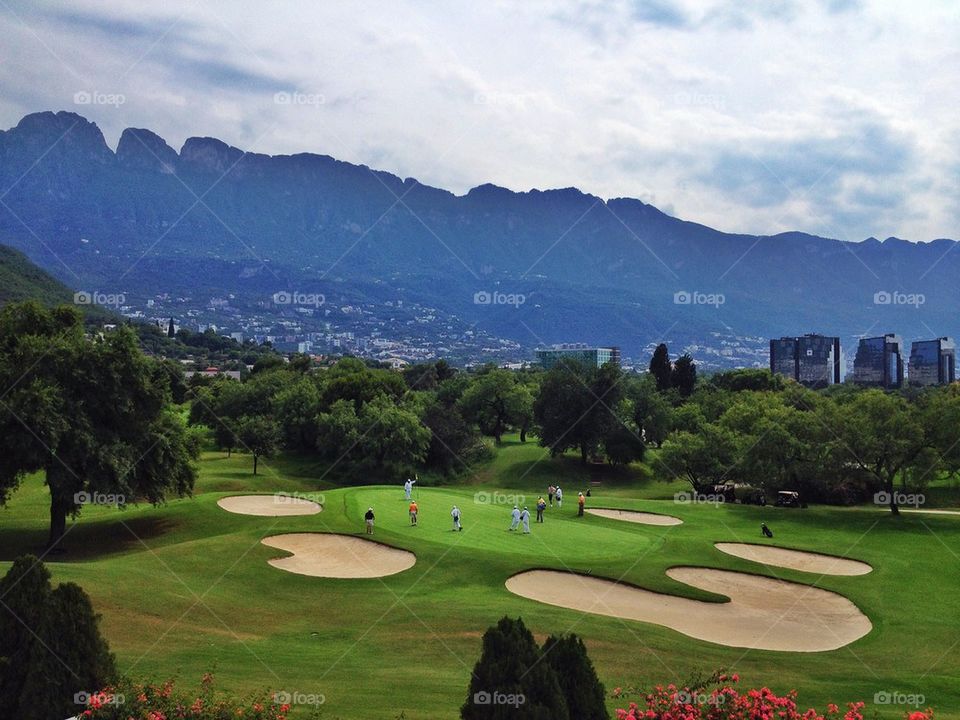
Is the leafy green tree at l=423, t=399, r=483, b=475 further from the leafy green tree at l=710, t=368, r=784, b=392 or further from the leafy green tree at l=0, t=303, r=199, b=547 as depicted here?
the leafy green tree at l=710, t=368, r=784, b=392

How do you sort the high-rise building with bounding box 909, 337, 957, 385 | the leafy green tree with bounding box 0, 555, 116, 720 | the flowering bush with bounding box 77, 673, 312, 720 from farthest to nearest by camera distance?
the high-rise building with bounding box 909, 337, 957, 385
the leafy green tree with bounding box 0, 555, 116, 720
the flowering bush with bounding box 77, 673, 312, 720

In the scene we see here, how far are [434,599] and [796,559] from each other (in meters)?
19.1

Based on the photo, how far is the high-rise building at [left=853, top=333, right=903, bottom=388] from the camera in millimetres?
180000

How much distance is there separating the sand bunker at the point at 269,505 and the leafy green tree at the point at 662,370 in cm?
7316

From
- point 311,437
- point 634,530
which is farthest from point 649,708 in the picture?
point 311,437

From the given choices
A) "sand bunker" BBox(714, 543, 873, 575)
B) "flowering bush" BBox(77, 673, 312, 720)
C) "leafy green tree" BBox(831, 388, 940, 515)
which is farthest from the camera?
"leafy green tree" BBox(831, 388, 940, 515)

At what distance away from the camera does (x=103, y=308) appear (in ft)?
639

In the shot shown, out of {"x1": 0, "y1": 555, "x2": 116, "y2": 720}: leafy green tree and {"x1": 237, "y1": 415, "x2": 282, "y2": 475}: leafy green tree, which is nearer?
{"x1": 0, "y1": 555, "x2": 116, "y2": 720}: leafy green tree

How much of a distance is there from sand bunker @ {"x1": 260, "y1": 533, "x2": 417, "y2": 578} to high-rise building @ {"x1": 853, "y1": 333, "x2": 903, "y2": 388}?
568 ft

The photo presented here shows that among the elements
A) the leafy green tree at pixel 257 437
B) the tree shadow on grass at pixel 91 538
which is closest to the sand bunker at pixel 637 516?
the tree shadow on grass at pixel 91 538

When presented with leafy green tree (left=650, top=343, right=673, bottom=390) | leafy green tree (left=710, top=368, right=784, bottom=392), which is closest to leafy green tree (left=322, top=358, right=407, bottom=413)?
leafy green tree (left=650, top=343, right=673, bottom=390)

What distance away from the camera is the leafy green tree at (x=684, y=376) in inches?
4272

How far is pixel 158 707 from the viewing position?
1151 cm

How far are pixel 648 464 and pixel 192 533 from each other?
1976 inches
